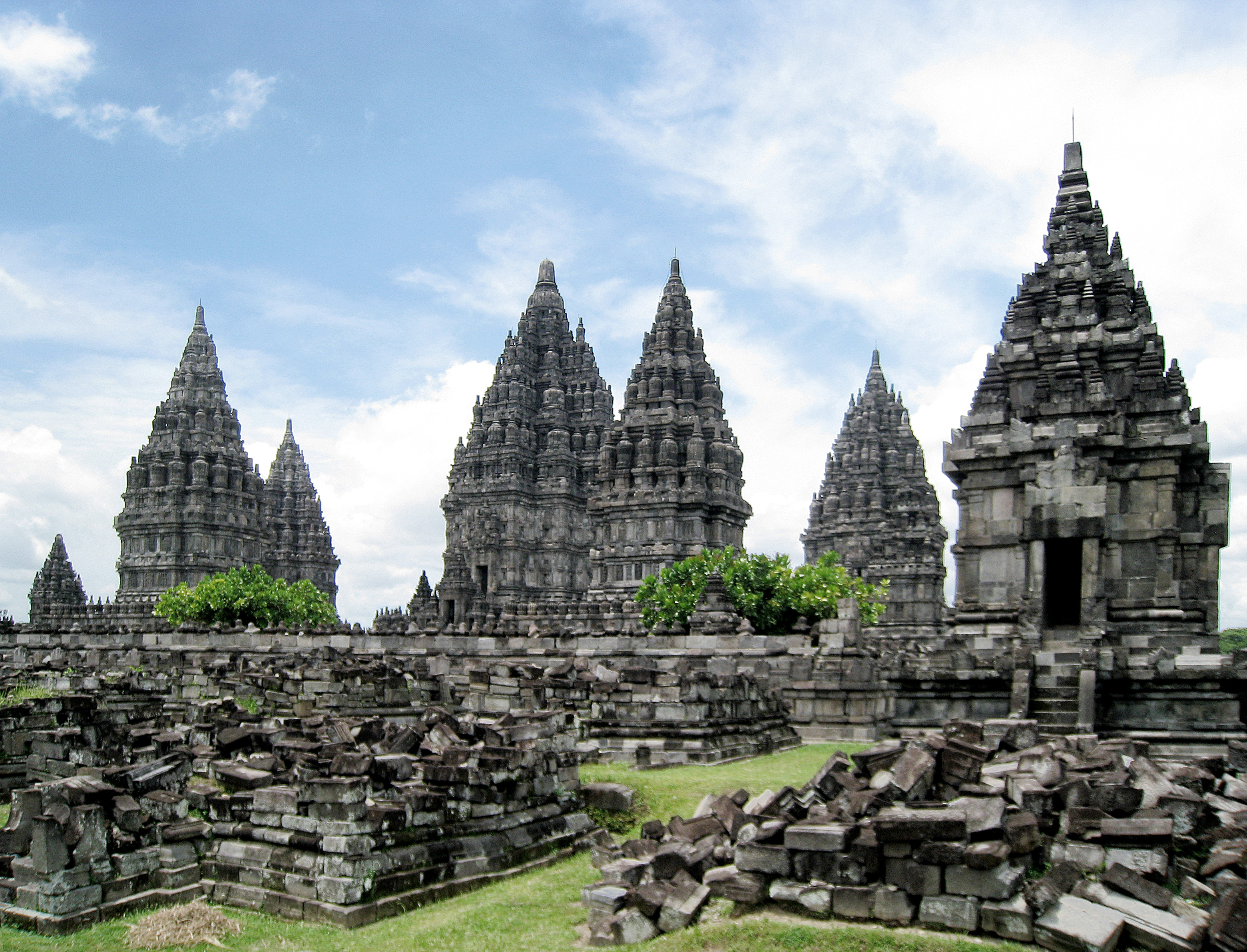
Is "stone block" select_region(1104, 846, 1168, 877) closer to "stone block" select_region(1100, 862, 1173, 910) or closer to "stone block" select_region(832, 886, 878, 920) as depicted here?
"stone block" select_region(1100, 862, 1173, 910)

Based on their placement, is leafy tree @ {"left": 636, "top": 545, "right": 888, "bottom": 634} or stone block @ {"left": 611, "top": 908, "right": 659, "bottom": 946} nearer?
stone block @ {"left": 611, "top": 908, "right": 659, "bottom": 946}

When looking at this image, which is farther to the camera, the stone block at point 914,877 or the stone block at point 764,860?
the stone block at point 764,860

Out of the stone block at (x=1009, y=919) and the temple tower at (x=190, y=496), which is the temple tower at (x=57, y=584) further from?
the stone block at (x=1009, y=919)

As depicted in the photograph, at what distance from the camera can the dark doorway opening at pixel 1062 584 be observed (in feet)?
→ 64.4

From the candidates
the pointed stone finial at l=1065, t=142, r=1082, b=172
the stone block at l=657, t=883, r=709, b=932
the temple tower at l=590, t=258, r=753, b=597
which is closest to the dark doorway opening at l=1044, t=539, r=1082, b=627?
the pointed stone finial at l=1065, t=142, r=1082, b=172

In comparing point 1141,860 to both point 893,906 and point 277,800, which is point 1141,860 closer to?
point 893,906

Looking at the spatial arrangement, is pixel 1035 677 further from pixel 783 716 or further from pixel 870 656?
pixel 870 656

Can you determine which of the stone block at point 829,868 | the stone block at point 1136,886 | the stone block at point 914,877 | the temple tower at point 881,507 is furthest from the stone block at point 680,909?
the temple tower at point 881,507

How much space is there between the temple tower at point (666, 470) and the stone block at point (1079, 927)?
37.2 m

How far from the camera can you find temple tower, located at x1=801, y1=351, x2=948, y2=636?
53062 millimetres

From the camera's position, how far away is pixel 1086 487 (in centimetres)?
1878

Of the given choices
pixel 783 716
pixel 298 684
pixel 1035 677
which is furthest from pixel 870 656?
pixel 298 684

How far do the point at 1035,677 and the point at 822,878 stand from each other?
9.02 m

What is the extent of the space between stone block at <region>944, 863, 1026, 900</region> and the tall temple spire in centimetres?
1169
